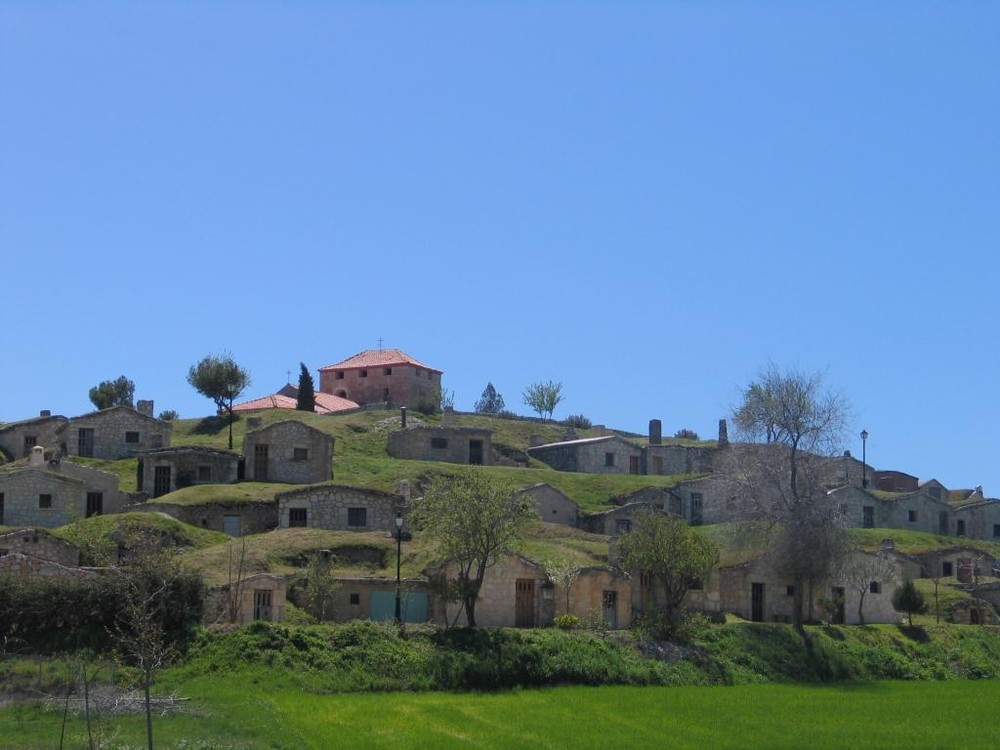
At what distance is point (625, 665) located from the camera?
46094 mm

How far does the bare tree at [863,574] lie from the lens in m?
60.4

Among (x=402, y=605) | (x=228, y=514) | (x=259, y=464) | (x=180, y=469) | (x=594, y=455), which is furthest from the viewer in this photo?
(x=594, y=455)

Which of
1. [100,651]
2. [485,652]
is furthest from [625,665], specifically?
Result: [100,651]

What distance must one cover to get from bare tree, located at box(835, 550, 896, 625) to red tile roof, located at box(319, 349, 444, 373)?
49.7 metres

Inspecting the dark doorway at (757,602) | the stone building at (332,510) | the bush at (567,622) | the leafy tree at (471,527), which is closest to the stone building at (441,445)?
the stone building at (332,510)

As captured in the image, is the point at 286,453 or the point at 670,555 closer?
the point at 670,555

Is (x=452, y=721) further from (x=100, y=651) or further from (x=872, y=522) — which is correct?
(x=872, y=522)

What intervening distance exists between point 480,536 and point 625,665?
6739 mm

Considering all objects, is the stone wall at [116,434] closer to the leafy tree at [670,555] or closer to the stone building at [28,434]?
the stone building at [28,434]

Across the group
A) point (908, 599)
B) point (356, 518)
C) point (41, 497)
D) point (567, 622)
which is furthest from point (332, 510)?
point (908, 599)

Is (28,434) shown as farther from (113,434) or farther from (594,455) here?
(594,455)

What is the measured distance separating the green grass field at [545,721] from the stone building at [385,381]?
60592mm

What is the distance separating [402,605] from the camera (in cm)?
4978

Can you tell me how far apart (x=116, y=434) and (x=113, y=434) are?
16cm
